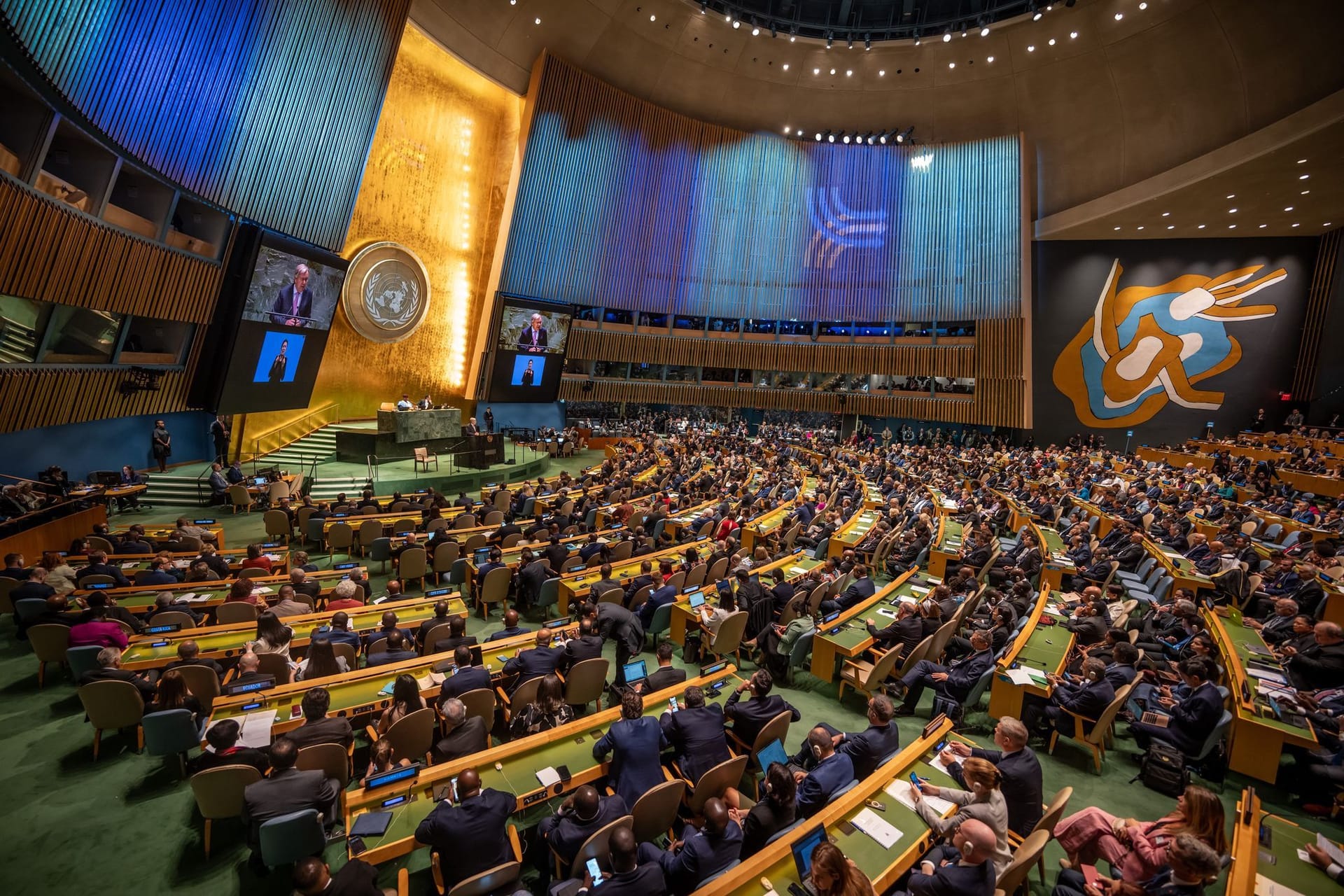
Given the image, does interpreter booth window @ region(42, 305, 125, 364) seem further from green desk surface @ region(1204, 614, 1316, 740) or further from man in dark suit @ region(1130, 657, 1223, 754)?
green desk surface @ region(1204, 614, 1316, 740)

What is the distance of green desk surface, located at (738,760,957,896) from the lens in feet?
10.3

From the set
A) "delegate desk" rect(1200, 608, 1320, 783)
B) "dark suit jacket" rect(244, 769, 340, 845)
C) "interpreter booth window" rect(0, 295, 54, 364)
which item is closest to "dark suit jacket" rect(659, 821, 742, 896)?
"dark suit jacket" rect(244, 769, 340, 845)

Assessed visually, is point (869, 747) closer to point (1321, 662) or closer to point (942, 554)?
point (1321, 662)

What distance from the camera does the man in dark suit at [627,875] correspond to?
293cm

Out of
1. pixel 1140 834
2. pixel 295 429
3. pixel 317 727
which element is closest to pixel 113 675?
pixel 317 727

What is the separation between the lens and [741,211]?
29062mm

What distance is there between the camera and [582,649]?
5.70m

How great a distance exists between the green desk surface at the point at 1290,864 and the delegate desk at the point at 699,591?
458 cm

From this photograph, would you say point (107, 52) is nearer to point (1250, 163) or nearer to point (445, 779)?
point (445, 779)

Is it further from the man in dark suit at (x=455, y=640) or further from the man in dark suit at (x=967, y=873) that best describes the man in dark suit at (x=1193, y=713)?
the man in dark suit at (x=455, y=640)

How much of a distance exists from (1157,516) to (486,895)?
1507cm

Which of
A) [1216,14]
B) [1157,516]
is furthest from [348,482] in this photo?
[1216,14]

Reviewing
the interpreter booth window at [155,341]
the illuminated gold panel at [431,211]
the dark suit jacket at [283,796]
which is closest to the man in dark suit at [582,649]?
the dark suit jacket at [283,796]

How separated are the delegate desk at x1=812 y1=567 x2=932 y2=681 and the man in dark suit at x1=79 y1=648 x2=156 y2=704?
20.1 feet
